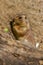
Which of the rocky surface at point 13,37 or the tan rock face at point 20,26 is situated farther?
the tan rock face at point 20,26

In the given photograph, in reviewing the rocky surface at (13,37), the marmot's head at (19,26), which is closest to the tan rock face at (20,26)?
the marmot's head at (19,26)

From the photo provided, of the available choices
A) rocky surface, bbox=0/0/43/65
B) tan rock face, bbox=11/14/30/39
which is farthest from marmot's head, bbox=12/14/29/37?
rocky surface, bbox=0/0/43/65

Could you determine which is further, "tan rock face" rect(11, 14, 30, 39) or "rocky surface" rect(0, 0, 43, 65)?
"tan rock face" rect(11, 14, 30, 39)

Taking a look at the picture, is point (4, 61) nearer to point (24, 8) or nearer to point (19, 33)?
point (19, 33)

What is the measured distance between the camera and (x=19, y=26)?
6660mm

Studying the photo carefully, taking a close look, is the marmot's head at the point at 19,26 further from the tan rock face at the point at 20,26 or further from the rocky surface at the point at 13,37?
the rocky surface at the point at 13,37

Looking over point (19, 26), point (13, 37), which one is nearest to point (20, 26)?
point (19, 26)

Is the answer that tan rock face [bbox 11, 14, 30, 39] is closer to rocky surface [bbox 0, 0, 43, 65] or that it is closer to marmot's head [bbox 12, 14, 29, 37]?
marmot's head [bbox 12, 14, 29, 37]

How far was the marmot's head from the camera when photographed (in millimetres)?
6545

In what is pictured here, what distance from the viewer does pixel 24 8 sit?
8094 mm

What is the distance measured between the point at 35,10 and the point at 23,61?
4995 millimetres

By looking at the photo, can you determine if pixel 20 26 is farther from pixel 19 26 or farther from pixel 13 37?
pixel 13 37

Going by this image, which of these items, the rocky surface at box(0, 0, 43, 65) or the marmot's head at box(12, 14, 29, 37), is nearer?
the rocky surface at box(0, 0, 43, 65)

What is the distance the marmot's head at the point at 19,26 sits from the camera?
21.5ft
